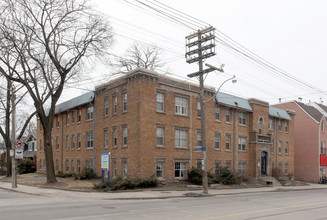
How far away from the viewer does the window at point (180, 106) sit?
97.3 feet

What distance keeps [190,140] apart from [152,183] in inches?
276

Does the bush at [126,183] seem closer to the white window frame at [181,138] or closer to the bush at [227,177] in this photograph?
the white window frame at [181,138]

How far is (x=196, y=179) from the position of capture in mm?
27906

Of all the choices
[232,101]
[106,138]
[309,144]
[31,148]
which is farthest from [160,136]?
[31,148]

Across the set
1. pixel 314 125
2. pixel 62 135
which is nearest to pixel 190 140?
pixel 62 135

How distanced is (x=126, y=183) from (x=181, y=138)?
854 cm

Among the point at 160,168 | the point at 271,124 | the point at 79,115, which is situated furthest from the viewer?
the point at 271,124

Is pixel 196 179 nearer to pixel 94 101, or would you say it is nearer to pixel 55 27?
pixel 94 101

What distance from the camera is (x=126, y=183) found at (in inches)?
898

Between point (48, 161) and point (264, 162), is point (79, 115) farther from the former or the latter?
point (264, 162)

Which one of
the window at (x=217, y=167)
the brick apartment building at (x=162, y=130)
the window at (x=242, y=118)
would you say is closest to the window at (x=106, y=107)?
the brick apartment building at (x=162, y=130)

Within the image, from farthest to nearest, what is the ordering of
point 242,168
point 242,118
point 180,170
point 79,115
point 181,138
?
point 79,115 < point 242,118 < point 242,168 < point 181,138 < point 180,170

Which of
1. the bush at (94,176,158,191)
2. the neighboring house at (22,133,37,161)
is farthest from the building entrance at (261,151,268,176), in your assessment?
the neighboring house at (22,133,37,161)

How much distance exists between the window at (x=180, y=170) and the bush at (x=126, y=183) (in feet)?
15.5
